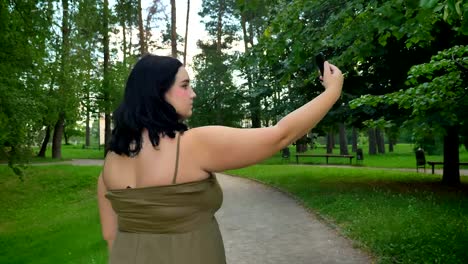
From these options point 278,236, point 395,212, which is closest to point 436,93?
point 278,236

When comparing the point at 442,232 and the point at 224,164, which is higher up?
the point at 224,164

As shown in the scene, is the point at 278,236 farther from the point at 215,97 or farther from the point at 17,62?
the point at 215,97

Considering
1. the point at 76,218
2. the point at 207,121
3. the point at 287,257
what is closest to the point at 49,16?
the point at 76,218

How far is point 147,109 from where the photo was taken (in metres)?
1.73

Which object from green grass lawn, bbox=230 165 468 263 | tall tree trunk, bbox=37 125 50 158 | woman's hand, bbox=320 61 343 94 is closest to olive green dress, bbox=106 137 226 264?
woman's hand, bbox=320 61 343 94

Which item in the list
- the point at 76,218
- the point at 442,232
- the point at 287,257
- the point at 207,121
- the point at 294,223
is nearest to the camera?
A: the point at 287,257

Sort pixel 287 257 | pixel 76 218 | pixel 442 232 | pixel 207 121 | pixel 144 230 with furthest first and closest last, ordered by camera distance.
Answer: pixel 207 121
pixel 76 218
pixel 442 232
pixel 287 257
pixel 144 230

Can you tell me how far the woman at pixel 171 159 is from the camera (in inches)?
62.4

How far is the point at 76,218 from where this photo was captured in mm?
13500

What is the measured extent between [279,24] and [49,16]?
7798mm

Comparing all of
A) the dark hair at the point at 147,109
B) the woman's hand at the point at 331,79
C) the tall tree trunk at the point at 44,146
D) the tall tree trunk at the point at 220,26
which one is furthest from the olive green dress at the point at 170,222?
the tall tree trunk at the point at 44,146

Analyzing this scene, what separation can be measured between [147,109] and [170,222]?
1.35 ft

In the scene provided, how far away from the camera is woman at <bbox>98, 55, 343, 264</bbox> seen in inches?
62.4

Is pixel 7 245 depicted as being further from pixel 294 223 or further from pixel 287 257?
pixel 287 257
